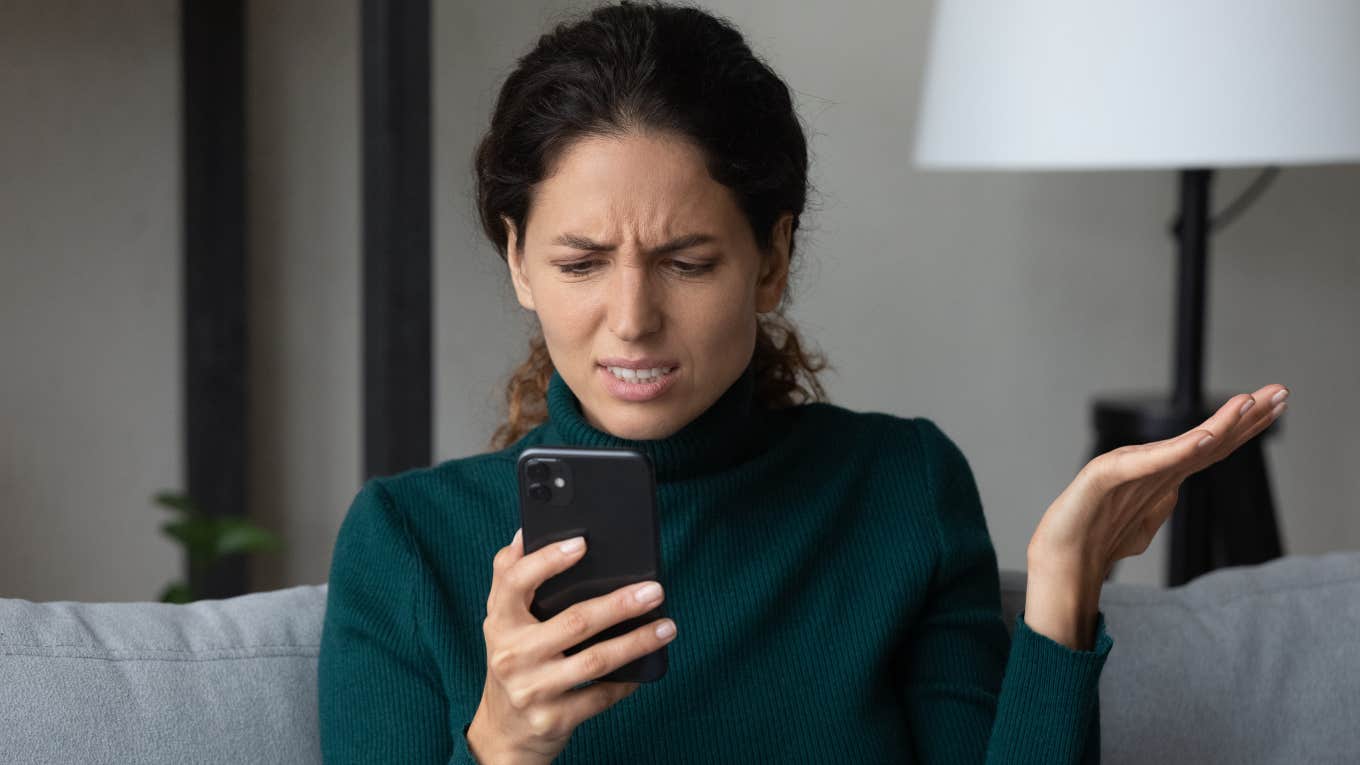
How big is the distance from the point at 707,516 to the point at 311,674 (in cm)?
34

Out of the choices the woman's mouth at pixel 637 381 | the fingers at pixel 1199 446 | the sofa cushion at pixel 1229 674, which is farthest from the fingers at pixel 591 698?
the sofa cushion at pixel 1229 674

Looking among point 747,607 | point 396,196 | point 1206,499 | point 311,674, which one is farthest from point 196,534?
point 1206,499

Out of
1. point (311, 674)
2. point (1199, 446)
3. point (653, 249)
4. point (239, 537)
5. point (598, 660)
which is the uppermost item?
point (653, 249)

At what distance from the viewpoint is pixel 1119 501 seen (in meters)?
0.97

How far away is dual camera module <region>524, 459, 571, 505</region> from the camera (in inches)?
36.7

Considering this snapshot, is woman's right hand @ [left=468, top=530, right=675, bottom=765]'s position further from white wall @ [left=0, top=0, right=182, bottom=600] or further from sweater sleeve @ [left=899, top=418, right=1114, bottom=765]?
white wall @ [left=0, top=0, right=182, bottom=600]

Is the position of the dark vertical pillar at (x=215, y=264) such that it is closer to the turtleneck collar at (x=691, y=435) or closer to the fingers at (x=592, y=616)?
the turtleneck collar at (x=691, y=435)

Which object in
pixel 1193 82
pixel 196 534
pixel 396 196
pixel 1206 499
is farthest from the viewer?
pixel 196 534

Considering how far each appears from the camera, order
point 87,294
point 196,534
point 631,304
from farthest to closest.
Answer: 1. point 87,294
2. point 196,534
3. point 631,304

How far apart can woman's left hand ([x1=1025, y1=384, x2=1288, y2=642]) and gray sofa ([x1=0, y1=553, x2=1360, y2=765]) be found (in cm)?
33

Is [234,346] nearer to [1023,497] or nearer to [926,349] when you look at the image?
[926,349]

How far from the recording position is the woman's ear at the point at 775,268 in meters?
1.15

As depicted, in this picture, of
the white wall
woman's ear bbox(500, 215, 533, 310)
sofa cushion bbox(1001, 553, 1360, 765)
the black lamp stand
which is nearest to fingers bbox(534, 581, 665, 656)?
woman's ear bbox(500, 215, 533, 310)

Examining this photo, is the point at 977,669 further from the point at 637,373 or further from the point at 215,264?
the point at 215,264
